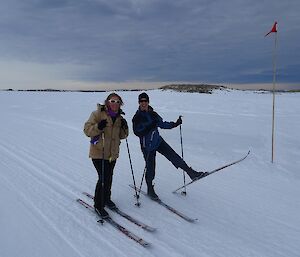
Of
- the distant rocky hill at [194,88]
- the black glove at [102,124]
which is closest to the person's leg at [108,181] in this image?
the black glove at [102,124]

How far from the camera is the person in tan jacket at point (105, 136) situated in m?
6.00

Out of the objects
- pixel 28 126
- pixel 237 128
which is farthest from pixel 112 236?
pixel 28 126

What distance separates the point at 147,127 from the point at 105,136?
3.10 ft

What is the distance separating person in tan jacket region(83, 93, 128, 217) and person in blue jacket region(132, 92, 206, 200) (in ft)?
1.61

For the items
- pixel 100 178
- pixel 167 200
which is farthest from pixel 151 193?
pixel 100 178

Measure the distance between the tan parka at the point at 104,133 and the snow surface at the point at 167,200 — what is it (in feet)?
3.56

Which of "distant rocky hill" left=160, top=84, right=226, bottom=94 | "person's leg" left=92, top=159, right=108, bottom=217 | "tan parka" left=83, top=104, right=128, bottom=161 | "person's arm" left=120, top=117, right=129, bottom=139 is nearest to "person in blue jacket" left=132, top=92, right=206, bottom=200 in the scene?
"person's arm" left=120, top=117, right=129, bottom=139

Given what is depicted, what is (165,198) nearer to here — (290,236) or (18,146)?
(290,236)

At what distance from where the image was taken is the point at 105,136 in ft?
20.2

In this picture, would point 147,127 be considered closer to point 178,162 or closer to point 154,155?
point 154,155

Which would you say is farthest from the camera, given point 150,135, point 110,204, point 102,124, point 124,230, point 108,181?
point 150,135

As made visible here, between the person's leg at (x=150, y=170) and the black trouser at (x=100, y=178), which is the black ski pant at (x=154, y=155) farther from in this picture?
the black trouser at (x=100, y=178)

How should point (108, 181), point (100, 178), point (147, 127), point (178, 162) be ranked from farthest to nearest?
point (178, 162), point (147, 127), point (108, 181), point (100, 178)

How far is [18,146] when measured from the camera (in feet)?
39.7
